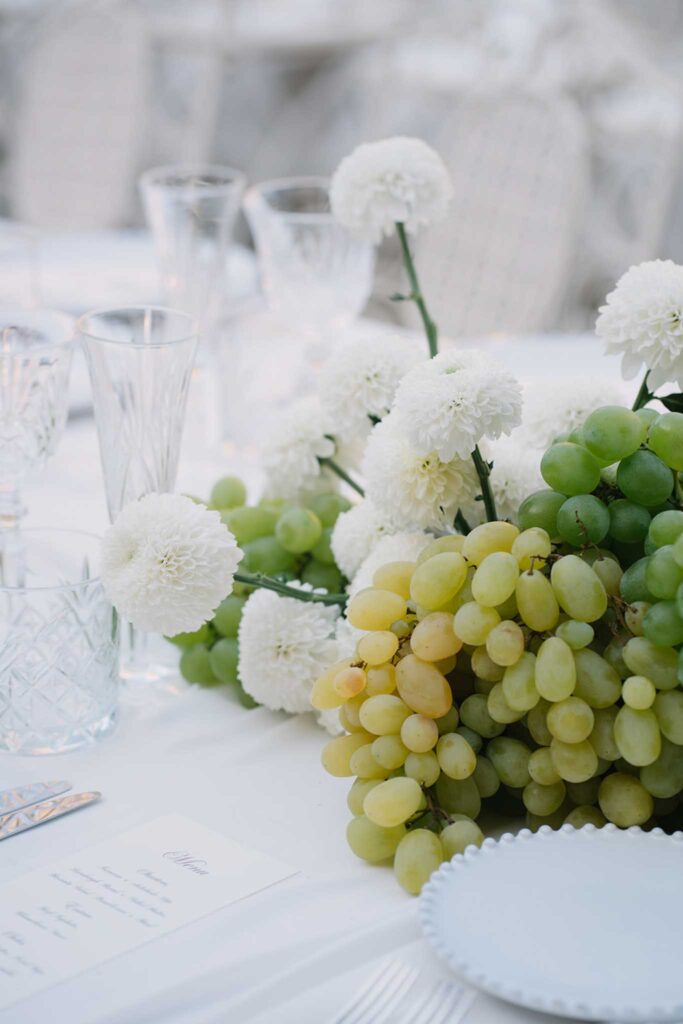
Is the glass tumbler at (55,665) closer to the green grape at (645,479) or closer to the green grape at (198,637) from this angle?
the green grape at (198,637)

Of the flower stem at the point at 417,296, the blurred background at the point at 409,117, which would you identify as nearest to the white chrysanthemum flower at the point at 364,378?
the flower stem at the point at 417,296

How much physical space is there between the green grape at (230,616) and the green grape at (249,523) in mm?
48

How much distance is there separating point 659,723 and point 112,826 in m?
0.33

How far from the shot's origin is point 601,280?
369cm

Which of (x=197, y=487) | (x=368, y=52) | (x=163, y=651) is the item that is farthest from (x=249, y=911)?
(x=368, y=52)

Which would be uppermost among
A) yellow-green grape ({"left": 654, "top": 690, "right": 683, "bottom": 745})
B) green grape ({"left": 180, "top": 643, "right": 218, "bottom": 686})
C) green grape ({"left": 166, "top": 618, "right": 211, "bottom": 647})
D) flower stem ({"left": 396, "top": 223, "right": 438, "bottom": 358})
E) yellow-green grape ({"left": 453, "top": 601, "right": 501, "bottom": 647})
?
flower stem ({"left": 396, "top": 223, "right": 438, "bottom": 358})

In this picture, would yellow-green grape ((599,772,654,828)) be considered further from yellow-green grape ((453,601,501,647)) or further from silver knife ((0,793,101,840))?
silver knife ((0,793,101,840))

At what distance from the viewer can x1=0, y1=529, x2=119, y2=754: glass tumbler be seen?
81 cm

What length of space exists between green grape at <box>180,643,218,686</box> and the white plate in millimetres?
319

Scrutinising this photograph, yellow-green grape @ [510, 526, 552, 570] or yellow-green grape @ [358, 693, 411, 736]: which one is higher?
yellow-green grape @ [510, 526, 552, 570]

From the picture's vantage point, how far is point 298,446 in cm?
95

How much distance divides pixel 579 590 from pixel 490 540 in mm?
64

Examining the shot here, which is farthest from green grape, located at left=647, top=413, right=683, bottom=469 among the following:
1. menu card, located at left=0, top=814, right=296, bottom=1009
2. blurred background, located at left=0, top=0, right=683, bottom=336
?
blurred background, located at left=0, top=0, right=683, bottom=336

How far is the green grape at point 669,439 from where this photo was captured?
69 centimetres
